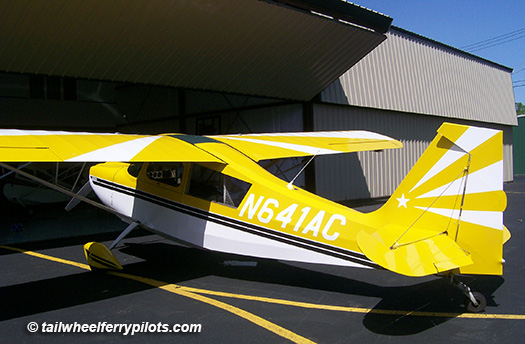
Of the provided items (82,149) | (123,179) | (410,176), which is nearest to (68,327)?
(82,149)

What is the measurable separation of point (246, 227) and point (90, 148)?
2635mm

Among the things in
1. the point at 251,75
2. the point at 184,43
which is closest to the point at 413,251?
the point at 184,43

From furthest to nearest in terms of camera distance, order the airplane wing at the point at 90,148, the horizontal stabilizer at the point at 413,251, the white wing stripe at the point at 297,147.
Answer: the white wing stripe at the point at 297,147
the airplane wing at the point at 90,148
the horizontal stabilizer at the point at 413,251

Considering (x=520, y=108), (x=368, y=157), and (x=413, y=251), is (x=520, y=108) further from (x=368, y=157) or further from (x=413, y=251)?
(x=413, y=251)

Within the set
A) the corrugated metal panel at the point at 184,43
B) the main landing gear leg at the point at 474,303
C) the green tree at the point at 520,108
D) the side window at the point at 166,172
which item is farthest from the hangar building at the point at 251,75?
the green tree at the point at 520,108

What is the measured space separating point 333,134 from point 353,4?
183 inches

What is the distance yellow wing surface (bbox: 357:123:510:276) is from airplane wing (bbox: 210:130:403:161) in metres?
3.19

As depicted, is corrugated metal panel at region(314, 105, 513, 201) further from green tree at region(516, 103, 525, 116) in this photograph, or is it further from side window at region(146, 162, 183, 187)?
green tree at region(516, 103, 525, 116)

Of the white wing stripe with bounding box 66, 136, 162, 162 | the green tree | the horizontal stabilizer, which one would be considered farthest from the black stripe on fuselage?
the green tree

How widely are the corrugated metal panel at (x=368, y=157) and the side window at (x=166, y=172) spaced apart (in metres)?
9.29

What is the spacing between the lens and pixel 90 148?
19.7 feet

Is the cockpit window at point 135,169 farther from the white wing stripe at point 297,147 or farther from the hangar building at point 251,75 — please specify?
the hangar building at point 251,75

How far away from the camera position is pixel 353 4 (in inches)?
474

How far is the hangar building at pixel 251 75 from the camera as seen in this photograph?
9.64 meters
